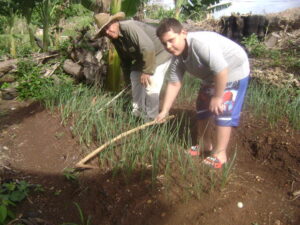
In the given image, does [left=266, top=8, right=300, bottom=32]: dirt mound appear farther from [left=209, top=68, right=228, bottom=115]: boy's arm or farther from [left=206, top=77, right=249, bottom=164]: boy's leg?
[left=209, top=68, right=228, bottom=115]: boy's arm

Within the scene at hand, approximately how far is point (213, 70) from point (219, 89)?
6.1 inches

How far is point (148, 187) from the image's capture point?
209 cm

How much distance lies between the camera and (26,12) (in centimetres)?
563

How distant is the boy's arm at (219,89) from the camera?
1999 millimetres

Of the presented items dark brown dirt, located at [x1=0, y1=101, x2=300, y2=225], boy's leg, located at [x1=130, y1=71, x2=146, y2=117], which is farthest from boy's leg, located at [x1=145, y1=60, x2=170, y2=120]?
dark brown dirt, located at [x1=0, y1=101, x2=300, y2=225]

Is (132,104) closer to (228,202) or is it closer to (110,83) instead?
(110,83)

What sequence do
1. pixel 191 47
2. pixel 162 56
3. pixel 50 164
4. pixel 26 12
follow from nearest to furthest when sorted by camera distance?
pixel 191 47 → pixel 50 164 → pixel 162 56 → pixel 26 12

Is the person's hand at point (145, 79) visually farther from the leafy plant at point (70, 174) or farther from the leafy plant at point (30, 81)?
the leafy plant at point (30, 81)

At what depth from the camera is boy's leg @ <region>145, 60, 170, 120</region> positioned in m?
3.14

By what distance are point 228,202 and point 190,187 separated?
280 mm

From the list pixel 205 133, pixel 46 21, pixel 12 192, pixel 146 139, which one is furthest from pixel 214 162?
pixel 46 21

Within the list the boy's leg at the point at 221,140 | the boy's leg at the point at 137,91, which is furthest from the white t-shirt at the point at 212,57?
the boy's leg at the point at 137,91

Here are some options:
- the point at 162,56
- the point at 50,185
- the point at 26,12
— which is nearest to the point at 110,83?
the point at 162,56

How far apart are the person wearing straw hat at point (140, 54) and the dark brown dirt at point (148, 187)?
2.92 feet
